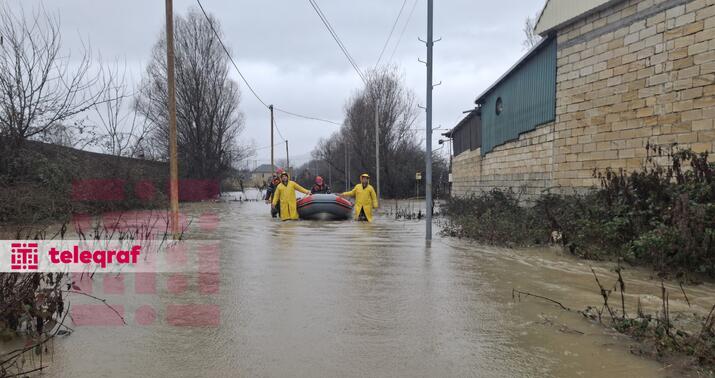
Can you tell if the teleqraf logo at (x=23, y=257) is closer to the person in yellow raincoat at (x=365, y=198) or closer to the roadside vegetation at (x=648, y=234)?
the roadside vegetation at (x=648, y=234)

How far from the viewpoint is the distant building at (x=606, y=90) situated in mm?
7883

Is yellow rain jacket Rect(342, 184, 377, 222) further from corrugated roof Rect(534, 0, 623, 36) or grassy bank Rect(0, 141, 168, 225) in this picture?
grassy bank Rect(0, 141, 168, 225)

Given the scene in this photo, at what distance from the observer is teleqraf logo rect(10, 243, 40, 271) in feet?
13.3

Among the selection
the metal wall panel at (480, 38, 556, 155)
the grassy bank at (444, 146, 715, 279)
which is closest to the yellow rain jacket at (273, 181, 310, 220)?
the grassy bank at (444, 146, 715, 279)

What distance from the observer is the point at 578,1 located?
10352mm

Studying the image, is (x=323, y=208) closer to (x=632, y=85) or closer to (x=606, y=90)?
(x=606, y=90)

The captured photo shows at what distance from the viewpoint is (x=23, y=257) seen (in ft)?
13.5

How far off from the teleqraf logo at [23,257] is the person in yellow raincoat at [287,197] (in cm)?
1031

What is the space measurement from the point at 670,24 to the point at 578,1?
8.08 ft

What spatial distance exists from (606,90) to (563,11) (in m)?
2.29

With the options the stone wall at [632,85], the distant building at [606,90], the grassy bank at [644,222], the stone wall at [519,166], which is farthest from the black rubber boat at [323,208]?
the stone wall at [632,85]

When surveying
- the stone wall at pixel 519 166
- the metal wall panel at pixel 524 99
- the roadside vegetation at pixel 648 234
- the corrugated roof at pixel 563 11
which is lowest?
the roadside vegetation at pixel 648 234

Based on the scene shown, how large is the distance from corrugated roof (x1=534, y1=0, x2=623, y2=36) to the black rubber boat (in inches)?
286

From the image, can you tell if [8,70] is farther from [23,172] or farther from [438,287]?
[438,287]
